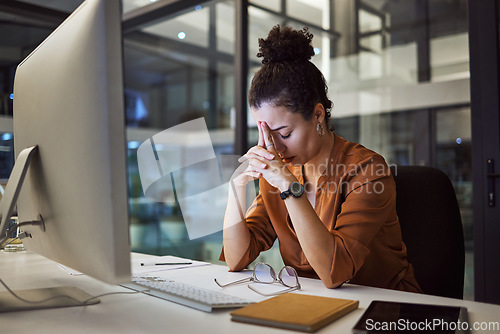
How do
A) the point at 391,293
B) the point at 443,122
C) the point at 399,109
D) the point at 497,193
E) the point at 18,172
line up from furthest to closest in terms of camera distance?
1. the point at 399,109
2. the point at 443,122
3. the point at 497,193
4. the point at 391,293
5. the point at 18,172

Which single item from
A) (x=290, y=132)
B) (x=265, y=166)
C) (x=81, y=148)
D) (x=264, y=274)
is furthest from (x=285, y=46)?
(x=81, y=148)

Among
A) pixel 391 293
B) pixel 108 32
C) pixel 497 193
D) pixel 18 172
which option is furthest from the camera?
pixel 497 193

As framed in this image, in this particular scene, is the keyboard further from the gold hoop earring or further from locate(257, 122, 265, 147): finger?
the gold hoop earring

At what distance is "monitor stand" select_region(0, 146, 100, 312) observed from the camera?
83 cm

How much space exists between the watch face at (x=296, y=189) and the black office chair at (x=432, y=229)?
17.5 inches

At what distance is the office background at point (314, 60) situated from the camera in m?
2.47

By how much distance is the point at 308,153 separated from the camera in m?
1.39

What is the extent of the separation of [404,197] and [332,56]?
189cm

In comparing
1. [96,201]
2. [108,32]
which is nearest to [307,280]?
[96,201]

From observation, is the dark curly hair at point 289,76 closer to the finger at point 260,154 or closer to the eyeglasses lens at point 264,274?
the finger at point 260,154

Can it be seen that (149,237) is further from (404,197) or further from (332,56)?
(404,197)

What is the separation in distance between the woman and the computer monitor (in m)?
0.58

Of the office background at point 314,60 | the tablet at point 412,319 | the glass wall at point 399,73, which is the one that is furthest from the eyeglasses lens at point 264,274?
the glass wall at point 399,73

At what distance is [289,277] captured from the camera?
1025mm
